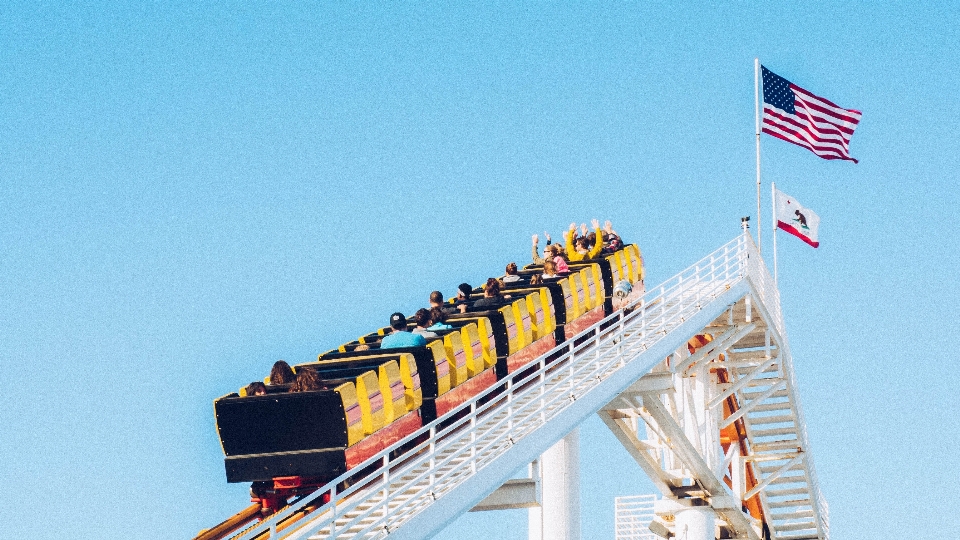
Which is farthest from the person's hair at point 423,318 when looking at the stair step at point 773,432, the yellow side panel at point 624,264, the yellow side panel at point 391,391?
the stair step at point 773,432

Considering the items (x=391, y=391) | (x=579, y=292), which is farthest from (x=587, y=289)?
(x=391, y=391)

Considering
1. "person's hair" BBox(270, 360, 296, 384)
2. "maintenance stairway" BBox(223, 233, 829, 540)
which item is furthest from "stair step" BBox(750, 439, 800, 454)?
"person's hair" BBox(270, 360, 296, 384)

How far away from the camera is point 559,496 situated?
24.1 meters

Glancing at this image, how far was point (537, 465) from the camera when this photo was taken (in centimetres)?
1981

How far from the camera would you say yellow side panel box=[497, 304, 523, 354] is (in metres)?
20.5

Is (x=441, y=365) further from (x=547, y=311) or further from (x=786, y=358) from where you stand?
(x=786, y=358)

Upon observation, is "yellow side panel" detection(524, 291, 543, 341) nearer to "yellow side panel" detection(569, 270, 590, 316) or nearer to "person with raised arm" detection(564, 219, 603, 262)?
"yellow side panel" detection(569, 270, 590, 316)

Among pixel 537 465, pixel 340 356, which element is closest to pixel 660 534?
pixel 537 465

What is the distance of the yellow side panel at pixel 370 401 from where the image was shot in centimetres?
1603

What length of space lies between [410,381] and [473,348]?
2151 millimetres

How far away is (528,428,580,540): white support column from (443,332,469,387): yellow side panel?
18.5 feet

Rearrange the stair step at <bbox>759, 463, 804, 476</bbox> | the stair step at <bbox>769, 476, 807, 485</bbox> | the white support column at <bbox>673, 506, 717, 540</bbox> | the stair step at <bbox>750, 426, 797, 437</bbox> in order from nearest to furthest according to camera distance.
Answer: the white support column at <bbox>673, 506, 717, 540</bbox> → the stair step at <bbox>750, 426, 797, 437</bbox> → the stair step at <bbox>759, 463, 804, 476</bbox> → the stair step at <bbox>769, 476, 807, 485</bbox>

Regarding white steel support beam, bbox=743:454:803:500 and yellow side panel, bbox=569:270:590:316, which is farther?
white steel support beam, bbox=743:454:803:500

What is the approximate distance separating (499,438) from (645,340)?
6.31m
